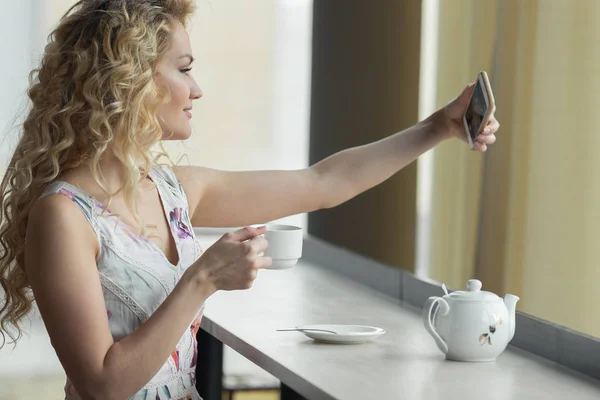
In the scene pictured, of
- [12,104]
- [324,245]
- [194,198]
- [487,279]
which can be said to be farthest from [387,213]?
[12,104]

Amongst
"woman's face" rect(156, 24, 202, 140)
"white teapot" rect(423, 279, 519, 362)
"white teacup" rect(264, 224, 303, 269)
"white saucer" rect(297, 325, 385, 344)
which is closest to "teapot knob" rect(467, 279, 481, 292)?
"white teapot" rect(423, 279, 519, 362)

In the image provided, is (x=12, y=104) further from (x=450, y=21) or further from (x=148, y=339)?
(x=148, y=339)

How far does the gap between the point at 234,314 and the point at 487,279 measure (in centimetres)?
57

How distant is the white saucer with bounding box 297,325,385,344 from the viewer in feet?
5.84

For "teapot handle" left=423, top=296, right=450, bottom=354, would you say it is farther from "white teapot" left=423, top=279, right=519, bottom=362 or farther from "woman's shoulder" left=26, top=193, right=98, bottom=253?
"woman's shoulder" left=26, top=193, right=98, bottom=253

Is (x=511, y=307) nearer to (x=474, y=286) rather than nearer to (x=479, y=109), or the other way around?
(x=474, y=286)

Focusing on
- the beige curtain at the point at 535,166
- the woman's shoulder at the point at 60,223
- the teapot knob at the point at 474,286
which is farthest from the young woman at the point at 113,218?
the teapot knob at the point at 474,286

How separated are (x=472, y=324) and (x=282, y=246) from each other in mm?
448

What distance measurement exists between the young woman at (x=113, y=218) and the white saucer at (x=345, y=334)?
0.24m

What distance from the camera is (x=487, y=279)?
2059 mm

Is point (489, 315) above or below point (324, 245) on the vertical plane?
above

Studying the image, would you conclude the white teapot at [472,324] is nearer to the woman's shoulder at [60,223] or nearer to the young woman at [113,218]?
the young woman at [113,218]

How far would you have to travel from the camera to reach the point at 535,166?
1.90 m

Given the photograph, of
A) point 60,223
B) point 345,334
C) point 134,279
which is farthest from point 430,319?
point 60,223
